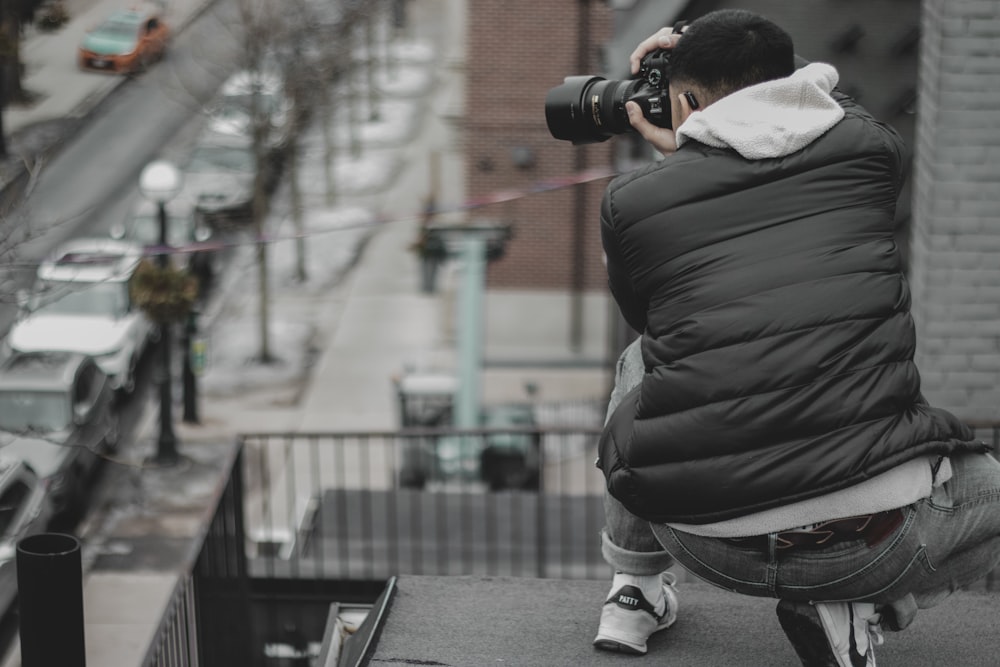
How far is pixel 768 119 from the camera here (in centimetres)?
280

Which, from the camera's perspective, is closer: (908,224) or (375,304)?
(908,224)

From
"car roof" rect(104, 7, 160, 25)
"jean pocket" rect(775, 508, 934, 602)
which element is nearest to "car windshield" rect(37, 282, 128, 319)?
"car roof" rect(104, 7, 160, 25)

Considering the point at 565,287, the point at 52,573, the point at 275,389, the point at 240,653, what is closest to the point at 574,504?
the point at 240,653

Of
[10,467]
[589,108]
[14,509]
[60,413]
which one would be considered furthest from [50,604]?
[60,413]

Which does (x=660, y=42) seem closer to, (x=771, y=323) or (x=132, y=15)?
(x=771, y=323)

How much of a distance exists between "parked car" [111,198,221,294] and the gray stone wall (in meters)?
15.0

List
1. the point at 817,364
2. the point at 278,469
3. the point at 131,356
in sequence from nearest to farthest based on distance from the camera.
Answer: the point at 817,364, the point at 278,469, the point at 131,356

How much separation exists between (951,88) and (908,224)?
9.17ft

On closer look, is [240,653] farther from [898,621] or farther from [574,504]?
[574,504]

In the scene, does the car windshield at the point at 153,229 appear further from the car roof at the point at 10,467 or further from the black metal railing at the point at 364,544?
the black metal railing at the point at 364,544

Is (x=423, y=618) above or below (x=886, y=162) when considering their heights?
below

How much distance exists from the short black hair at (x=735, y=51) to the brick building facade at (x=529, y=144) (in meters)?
16.7

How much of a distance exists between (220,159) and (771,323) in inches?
880

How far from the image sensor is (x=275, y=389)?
18203 mm
